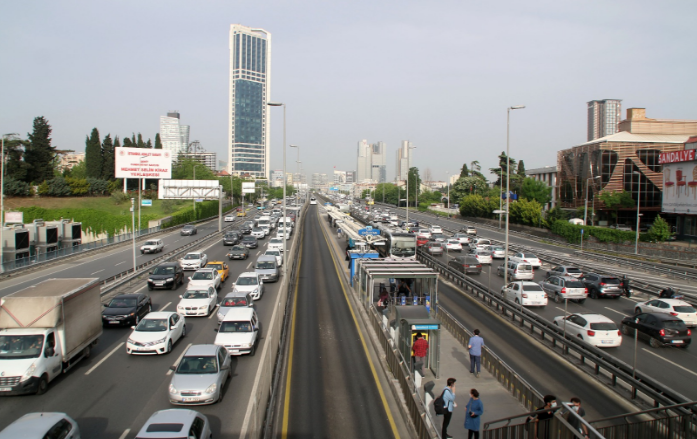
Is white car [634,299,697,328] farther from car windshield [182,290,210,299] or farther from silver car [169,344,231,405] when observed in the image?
car windshield [182,290,210,299]

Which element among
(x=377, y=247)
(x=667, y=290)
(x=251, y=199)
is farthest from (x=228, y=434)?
(x=251, y=199)

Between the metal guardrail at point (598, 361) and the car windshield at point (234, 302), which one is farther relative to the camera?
the car windshield at point (234, 302)

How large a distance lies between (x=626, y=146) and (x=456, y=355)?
66062 millimetres

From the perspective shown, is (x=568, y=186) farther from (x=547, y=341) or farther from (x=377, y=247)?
(x=547, y=341)

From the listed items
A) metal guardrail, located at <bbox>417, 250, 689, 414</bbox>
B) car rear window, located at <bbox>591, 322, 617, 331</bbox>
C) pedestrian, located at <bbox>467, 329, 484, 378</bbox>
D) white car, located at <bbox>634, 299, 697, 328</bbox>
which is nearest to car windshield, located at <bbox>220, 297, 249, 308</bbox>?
pedestrian, located at <bbox>467, 329, 484, 378</bbox>

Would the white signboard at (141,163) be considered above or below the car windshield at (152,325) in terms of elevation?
above

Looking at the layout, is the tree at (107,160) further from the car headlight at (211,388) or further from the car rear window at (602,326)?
the car rear window at (602,326)

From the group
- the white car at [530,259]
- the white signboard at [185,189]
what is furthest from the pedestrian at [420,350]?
the white signboard at [185,189]

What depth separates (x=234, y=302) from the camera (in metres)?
20.9

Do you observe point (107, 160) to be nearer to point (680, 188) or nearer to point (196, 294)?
point (196, 294)

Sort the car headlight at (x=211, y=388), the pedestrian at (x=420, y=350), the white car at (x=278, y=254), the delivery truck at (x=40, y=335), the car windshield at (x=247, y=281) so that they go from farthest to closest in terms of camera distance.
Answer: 1. the white car at (x=278, y=254)
2. the car windshield at (x=247, y=281)
3. the pedestrian at (x=420, y=350)
4. the delivery truck at (x=40, y=335)
5. the car headlight at (x=211, y=388)

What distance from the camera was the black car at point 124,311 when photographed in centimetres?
1989

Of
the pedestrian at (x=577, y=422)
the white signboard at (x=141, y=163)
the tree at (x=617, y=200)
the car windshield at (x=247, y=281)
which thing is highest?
the white signboard at (x=141, y=163)

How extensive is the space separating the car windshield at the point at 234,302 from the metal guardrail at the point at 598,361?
1284cm
